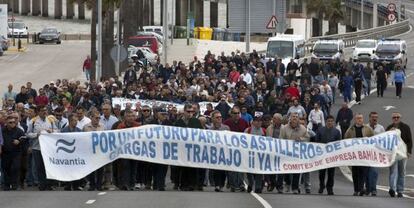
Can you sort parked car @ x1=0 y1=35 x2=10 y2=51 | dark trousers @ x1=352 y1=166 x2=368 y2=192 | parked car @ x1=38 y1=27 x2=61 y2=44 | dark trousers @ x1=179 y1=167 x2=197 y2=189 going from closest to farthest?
dark trousers @ x1=352 y1=166 x2=368 y2=192
dark trousers @ x1=179 y1=167 x2=197 y2=189
parked car @ x1=0 y1=35 x2=10 y2=51
parked car @ x1=38 y1=27 x2=61 y2=44

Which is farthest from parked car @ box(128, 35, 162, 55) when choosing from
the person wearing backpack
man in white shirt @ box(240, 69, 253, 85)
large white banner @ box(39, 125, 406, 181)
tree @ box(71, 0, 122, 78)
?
large white banner @ box(39, 125, 406, 181)

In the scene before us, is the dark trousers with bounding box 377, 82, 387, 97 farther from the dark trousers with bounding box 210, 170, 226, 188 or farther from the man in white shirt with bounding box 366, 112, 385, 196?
the man in white shirt with bounding box 366, 112, 385, 196

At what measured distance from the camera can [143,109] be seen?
25.4m

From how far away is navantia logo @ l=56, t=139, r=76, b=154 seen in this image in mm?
24281

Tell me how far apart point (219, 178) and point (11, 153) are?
160 inches

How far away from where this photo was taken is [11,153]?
24.6 meters

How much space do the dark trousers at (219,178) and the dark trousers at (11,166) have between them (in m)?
3.82

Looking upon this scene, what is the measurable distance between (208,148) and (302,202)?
310 centimetres

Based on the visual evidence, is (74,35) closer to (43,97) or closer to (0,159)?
(43,97)

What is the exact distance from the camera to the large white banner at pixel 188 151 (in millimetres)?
24109

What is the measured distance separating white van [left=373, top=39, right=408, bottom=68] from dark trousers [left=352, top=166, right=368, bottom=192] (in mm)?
41975

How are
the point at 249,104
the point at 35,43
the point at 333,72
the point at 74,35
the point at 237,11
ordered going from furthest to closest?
1. the point at 74,35
2. the point at 35,43
3. the point at 237,11
4. the point at 333,72
5. the point at 249,104

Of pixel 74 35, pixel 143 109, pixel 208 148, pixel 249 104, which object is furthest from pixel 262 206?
pixel 74 35

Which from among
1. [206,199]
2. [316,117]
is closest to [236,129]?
[206,199]
